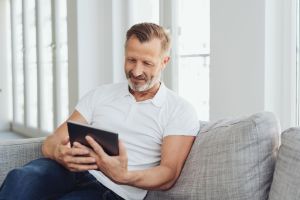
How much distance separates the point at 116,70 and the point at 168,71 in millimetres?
692

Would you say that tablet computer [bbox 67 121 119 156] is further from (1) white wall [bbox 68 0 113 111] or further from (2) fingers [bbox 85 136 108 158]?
(1) white wall [bbox 68 0 113 111]

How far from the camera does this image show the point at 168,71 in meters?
2.95

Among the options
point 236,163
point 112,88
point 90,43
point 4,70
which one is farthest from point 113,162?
point 4,70

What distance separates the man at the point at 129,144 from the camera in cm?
143

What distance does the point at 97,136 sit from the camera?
1386 millimetres

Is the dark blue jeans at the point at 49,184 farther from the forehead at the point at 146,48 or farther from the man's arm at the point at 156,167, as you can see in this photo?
the forehead at the point at 146,48

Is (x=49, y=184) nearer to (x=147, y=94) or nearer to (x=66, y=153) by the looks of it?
(x=66, y=153)

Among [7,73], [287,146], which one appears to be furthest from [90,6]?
[7,73]

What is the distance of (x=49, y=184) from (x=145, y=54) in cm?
62

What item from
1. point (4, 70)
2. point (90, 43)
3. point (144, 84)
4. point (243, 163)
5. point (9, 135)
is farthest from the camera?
point (4, 70)

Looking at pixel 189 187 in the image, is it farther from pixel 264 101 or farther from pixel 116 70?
pixel 116 70

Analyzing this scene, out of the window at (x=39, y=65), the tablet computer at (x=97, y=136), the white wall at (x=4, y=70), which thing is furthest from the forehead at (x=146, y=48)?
the white wall at (x=4, y=70)

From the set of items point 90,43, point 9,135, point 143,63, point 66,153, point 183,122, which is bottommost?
point 9,135

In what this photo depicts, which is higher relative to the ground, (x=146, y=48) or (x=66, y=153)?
(x=146, y=48)
